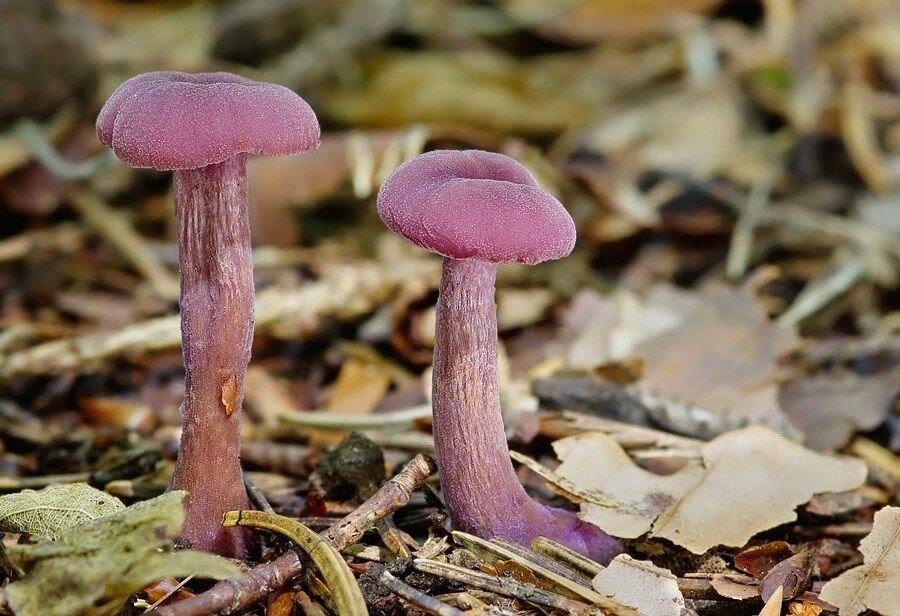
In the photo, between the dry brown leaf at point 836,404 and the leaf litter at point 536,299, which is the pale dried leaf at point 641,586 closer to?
the leaf litter at point 536,299

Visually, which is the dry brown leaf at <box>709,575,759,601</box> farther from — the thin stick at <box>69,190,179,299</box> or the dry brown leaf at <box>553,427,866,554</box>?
the thin stick at <box>69,190,179,299</box>

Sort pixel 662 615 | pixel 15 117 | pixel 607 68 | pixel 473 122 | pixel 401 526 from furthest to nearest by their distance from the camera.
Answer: pixel 607 68
pixel 473 122
pixel 15 117
pixel 401 526
pixel 662 615

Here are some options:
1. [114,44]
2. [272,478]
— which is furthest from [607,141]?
[272,478]

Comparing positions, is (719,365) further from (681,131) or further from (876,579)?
(681,131)

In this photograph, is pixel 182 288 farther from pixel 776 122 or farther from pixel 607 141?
pixel 776 122

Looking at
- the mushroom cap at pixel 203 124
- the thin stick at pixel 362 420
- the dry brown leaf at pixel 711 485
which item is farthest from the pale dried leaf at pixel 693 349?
the mushroom cap at pixel 203 124

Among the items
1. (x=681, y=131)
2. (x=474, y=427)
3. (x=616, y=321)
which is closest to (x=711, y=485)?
(x=474, y=427)
